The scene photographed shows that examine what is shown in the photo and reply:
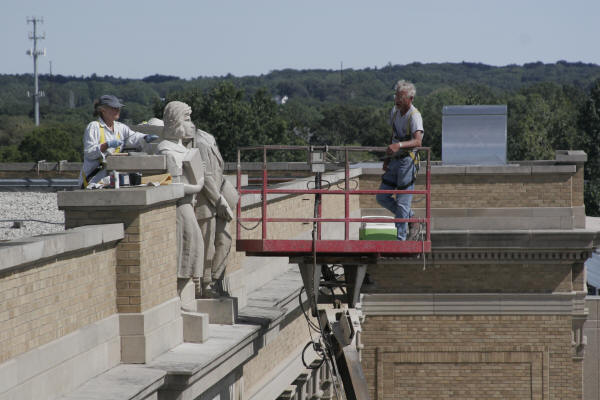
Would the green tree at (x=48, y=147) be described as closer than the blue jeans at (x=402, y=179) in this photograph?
No

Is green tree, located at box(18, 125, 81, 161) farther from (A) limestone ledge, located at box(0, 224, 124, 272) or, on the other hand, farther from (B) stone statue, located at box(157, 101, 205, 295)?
(A) limestone ledge, located at box(0, 224, 124, 272)

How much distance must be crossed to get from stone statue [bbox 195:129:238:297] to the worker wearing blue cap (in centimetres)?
60

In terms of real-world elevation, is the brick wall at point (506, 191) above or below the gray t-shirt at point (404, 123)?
below

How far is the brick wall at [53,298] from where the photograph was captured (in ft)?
21.9

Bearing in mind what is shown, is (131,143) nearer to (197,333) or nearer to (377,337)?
(197,333)

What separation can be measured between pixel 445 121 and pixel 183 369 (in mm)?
15905

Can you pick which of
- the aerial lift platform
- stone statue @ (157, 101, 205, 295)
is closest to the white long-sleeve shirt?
stone statue @ (157, 101, 205, 295)

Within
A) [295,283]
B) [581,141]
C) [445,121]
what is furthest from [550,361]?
[581,141]

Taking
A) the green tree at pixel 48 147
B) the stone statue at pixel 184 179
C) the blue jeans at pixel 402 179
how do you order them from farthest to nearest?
the green tree at pixel 48 147, the blue jeans at pixel 402 179, the stone statue at pixel 184 179

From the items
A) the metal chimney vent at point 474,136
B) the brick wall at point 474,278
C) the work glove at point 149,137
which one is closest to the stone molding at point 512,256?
the brick wall at point 474,278

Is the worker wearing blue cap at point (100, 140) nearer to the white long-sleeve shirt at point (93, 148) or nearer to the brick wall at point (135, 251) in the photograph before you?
the white long-sleeve shirt at point (93, 148)

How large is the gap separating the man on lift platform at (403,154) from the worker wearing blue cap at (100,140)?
324 cm

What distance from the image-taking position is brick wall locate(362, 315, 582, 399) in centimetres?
2019

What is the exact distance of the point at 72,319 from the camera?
770 centimetres
